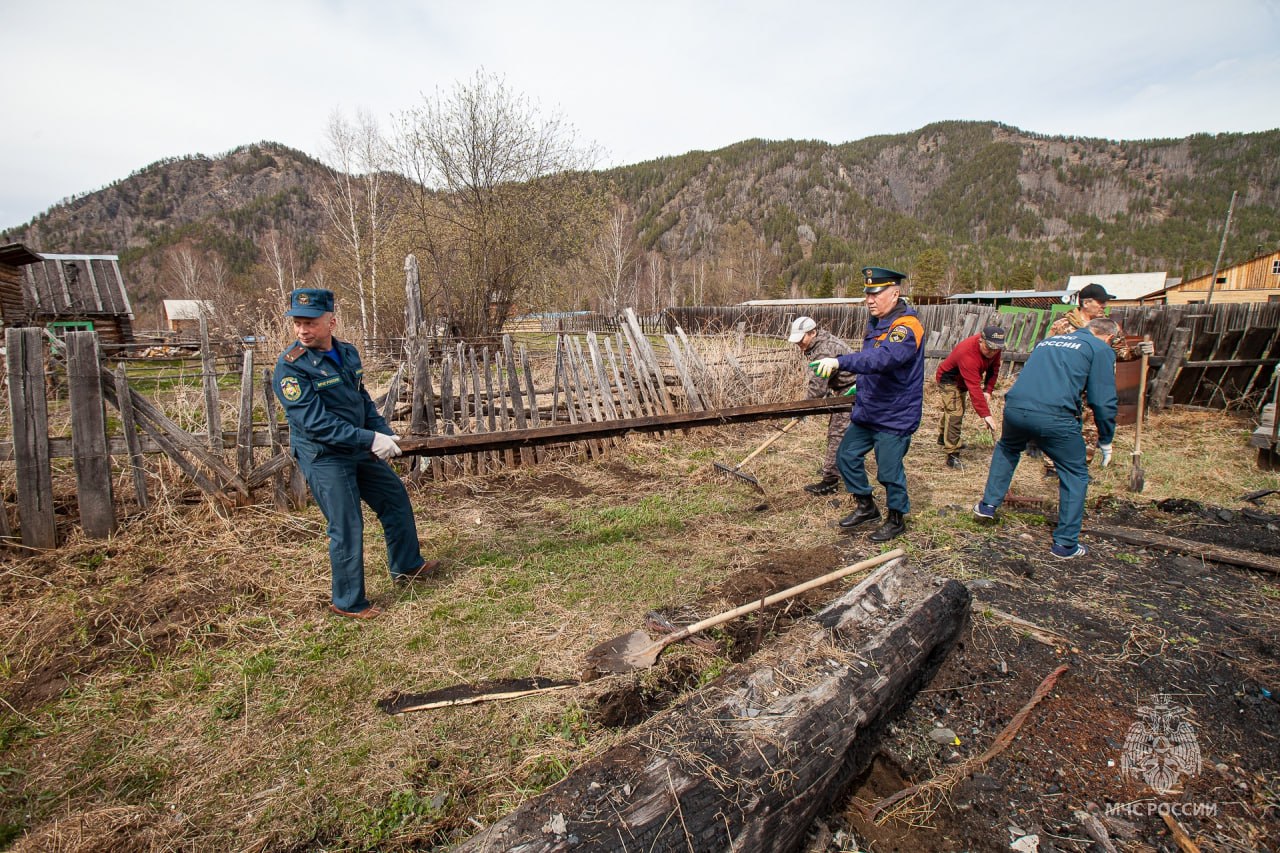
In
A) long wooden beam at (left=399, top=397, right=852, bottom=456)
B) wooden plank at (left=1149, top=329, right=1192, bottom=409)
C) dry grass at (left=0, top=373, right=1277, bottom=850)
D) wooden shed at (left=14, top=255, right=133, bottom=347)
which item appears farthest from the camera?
wooden shed at (left=14, top=255, right=133, bottom=347)

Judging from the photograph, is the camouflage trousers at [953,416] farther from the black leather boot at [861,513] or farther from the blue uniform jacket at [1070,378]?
the black leather boot at [861,513]

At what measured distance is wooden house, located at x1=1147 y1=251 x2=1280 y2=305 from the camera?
116ft

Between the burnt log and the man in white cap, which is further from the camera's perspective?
the man in white cap

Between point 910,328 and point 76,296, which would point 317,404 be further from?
point 76,296

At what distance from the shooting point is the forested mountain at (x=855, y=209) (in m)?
91.4

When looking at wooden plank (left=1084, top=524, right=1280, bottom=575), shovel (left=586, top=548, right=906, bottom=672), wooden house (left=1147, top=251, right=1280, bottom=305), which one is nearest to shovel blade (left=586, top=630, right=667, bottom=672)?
shovel (left=586, top=548, right=906, bottom=672)

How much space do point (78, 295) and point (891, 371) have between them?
28013 millimetres

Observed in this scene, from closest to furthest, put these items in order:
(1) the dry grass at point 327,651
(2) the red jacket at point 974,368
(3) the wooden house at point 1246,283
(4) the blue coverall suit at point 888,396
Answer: (1) the dry grass at point 327,651 → (4) the blue coverall suit at point 888,396 → (2) the red jacket at point 974,368 → (3) the wooden house at point 1246,283

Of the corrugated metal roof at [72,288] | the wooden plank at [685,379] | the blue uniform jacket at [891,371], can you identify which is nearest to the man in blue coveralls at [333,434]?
the blue uniform jacket at [891,371]

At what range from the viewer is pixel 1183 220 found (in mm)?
110938

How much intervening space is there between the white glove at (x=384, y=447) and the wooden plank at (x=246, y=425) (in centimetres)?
179

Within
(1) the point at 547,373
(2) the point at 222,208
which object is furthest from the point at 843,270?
(2) the point at 222,208

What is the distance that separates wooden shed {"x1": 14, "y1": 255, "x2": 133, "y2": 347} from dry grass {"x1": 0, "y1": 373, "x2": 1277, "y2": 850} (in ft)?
70.7

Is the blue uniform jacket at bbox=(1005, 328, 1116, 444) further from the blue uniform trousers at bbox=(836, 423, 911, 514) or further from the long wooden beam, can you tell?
the long wooden beam
